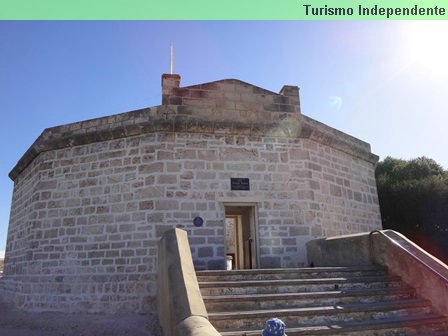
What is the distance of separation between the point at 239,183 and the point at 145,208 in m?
2.09

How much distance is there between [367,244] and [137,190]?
15.3ft

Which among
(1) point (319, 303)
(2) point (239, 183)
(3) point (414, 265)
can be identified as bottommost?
(1) point (319, 303)

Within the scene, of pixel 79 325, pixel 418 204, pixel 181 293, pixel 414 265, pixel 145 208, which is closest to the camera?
pixel 181 293

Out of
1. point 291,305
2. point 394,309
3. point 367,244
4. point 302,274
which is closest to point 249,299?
point 291,305

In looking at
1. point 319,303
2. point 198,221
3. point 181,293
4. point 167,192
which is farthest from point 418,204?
point 181,293

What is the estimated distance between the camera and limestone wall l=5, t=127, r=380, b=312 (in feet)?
23.7

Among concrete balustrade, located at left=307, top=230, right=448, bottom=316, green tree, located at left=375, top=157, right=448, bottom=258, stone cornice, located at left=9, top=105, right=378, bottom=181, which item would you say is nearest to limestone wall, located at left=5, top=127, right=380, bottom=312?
stone cornice, located at left=9, top=105, right=378, bottom=181

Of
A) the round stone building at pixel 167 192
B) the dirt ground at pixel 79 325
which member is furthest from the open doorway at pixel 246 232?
the dirt ground at pixel 79 325

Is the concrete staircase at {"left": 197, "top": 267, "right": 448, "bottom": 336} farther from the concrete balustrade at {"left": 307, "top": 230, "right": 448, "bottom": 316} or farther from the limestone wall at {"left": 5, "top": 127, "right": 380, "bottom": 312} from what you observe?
the limestone wall at {"left": 5, "top": 127, "right": 380, "bottom": 312}

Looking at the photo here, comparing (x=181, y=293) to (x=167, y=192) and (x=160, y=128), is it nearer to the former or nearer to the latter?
(x=167, y=192)

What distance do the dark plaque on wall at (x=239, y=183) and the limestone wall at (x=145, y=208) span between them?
0.30ft

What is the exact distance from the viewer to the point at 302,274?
573cm

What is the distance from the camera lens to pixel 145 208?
7387 millimetres

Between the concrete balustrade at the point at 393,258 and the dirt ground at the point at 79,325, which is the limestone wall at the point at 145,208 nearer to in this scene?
the dirt ground at the point at 79,325
